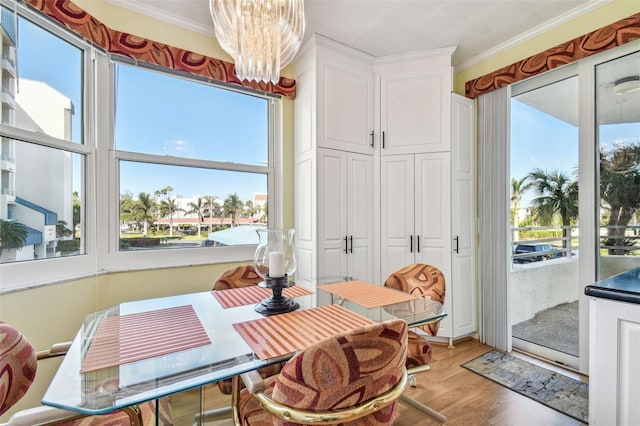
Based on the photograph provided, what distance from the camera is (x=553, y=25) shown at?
2314mm

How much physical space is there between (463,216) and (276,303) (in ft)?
7.15

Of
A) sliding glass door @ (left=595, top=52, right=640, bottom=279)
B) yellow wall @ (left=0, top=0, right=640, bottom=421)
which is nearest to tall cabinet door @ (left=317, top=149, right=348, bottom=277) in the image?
yellow wall @ (left=0, top=0, right=640, bottom=421)

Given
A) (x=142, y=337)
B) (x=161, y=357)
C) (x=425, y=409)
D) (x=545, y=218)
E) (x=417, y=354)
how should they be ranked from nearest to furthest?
(x=161, y=357) → (x=142, y=337) → (x=417, y=354) → (x=425, y=409) → (x=545, y=218)

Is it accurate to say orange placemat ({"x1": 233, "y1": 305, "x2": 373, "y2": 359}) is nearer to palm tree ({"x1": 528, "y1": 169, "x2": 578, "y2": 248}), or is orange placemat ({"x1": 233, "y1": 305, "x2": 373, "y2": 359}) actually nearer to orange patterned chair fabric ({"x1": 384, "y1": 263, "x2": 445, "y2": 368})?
orange patterned chair fabric ({"x1": 384, "y1": 263, "x2": 445, "y2": 368})

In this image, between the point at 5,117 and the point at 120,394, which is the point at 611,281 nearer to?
the point at 120,394

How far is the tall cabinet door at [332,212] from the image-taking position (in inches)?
101

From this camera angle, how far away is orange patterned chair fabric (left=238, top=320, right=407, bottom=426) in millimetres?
727

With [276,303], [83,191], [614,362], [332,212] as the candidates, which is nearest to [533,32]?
[332,212]

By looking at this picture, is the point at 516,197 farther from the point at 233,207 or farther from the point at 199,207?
the point at 199,207

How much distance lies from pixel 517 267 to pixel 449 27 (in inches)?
91.1

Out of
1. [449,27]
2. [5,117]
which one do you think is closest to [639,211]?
[449,27]

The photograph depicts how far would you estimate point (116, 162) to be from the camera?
2.14m

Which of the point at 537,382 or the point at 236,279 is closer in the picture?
the point at 236,279

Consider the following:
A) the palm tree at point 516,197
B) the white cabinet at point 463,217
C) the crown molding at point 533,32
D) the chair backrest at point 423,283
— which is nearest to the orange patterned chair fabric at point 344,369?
the chair backrest at point 423,283
